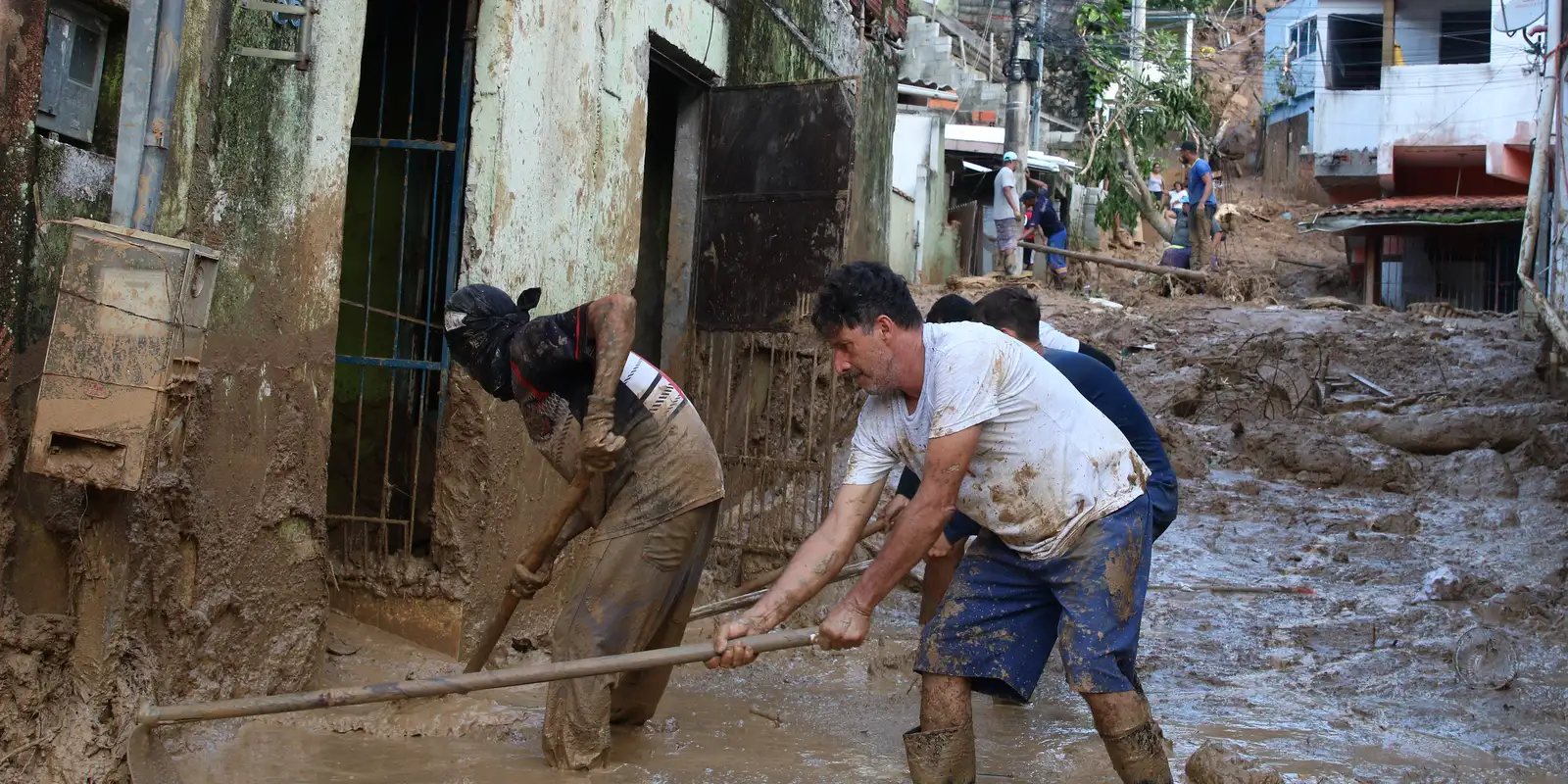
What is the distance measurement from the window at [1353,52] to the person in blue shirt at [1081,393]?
24082mm

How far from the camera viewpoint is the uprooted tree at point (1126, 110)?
80.4 feet

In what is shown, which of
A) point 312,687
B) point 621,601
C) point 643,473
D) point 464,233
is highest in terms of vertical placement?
point 464,233

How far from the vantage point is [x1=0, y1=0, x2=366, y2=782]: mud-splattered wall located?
388 cm

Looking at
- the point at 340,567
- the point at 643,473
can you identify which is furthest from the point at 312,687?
the point at 643,473

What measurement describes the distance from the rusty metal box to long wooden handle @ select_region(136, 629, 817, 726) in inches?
27.9

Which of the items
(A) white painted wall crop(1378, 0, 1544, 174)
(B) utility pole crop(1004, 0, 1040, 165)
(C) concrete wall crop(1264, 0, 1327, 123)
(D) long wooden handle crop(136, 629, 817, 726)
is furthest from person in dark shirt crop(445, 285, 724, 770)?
(C) concrete wall crop(1264, 0, 1327, 123)

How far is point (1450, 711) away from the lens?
5.18 meters

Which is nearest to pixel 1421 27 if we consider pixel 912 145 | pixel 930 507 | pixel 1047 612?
pixel 912 145

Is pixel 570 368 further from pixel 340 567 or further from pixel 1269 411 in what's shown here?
pixel 1269 411

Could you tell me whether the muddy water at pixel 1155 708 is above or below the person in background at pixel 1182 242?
below

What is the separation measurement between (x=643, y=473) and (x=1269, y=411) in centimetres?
835

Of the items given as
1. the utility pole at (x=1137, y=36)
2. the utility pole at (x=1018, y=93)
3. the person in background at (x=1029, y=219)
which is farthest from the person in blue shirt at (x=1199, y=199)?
the utility pole at (x=1137, y=36)

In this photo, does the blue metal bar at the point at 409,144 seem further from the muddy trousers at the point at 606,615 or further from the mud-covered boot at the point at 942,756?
the mud-covered boot at the point at 942,756

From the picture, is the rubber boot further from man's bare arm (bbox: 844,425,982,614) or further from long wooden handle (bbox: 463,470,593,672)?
long wooden handle (bbox: 463,470,593,672)
